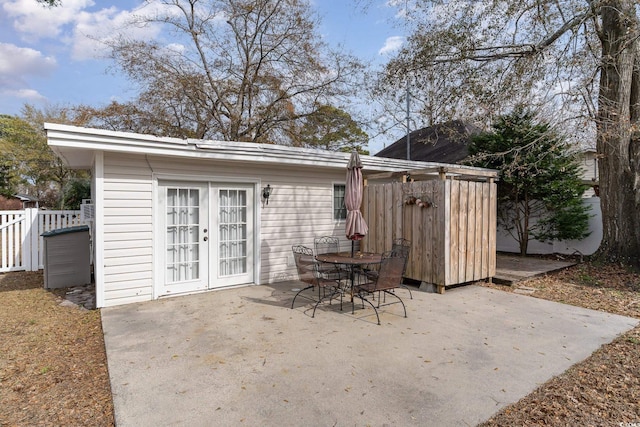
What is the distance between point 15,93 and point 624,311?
26.9 metres

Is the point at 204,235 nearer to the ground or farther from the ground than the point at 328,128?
nearer to the ground

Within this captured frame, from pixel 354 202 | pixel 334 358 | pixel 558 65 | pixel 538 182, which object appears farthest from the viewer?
pixel 538 182

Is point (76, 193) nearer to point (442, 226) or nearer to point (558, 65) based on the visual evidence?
point (442, 226)

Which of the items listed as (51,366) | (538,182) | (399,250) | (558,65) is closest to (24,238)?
(51,366)

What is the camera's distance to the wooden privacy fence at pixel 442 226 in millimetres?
6059

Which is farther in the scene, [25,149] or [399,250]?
[25,149]

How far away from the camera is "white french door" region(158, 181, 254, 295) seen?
18.9 ft

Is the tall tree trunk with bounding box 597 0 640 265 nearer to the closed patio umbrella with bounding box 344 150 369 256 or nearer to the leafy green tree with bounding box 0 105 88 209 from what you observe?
the closed patio umbrella with bounding box 344 150 369 256

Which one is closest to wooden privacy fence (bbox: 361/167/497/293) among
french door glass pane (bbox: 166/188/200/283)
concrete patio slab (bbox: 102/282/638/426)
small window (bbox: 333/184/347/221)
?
concrete patio slab (bbox: 102/282/638/426)

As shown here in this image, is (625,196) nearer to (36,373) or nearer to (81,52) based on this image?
(36,373)

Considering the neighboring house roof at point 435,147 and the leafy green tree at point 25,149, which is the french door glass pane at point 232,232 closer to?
the neighboring house roof at point 435,147

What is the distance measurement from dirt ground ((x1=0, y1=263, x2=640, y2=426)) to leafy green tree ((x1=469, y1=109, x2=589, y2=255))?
4.52m

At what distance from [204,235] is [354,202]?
8.86ft

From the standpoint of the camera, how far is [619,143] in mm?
7371
